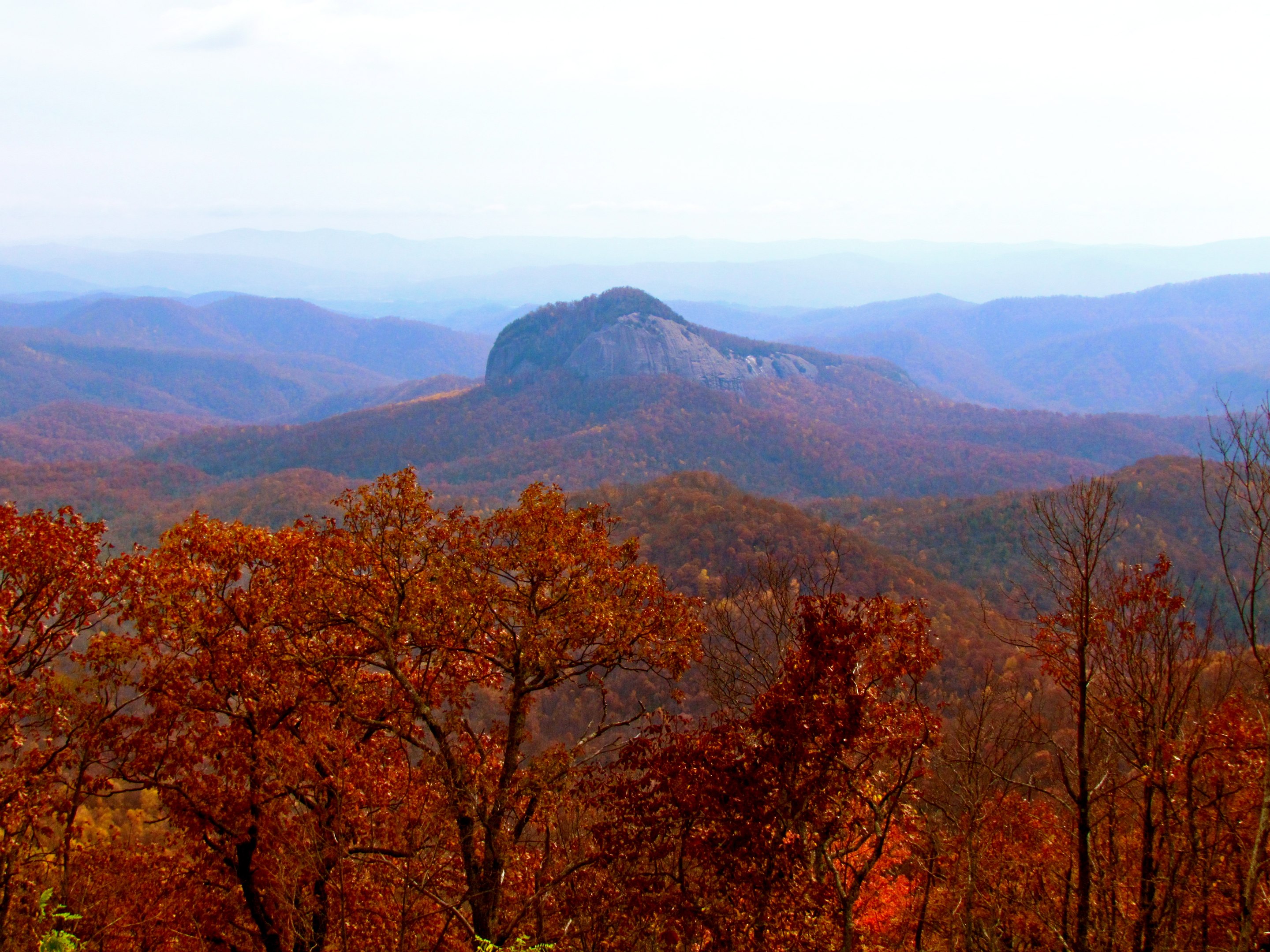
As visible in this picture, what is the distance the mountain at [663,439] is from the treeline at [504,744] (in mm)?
118870

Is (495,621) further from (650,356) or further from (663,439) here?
(650,356)

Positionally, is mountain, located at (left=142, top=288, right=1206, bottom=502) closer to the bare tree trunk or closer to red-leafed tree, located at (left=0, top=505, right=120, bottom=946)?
red-leafed tree, located at (left=0, top=505, right=120, bottom=946)

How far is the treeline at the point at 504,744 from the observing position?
31.0ft

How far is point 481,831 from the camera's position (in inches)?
404

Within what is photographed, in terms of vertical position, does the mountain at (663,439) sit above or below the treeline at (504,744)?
below

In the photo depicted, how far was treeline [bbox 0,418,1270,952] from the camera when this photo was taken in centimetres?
946

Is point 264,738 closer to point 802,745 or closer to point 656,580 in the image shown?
point 656,580

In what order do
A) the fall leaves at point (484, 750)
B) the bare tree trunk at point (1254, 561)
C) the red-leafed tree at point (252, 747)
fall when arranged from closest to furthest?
the bare tree trunk at point (1254, 561) → the fall leaves at point (484, 750) → the red-leafed tree at point (252, 747)

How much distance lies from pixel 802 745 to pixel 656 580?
2.82 metres

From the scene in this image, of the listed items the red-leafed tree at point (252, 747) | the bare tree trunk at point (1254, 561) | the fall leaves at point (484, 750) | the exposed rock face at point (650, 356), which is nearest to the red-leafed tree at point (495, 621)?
the fall leaves at point (484, 750)

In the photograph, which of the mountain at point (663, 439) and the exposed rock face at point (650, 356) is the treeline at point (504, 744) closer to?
the mountain at point (663, 439)

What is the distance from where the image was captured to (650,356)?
7520 inches

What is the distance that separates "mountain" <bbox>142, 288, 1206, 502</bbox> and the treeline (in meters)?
119

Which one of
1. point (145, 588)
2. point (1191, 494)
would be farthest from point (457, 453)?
point (145, 588)
